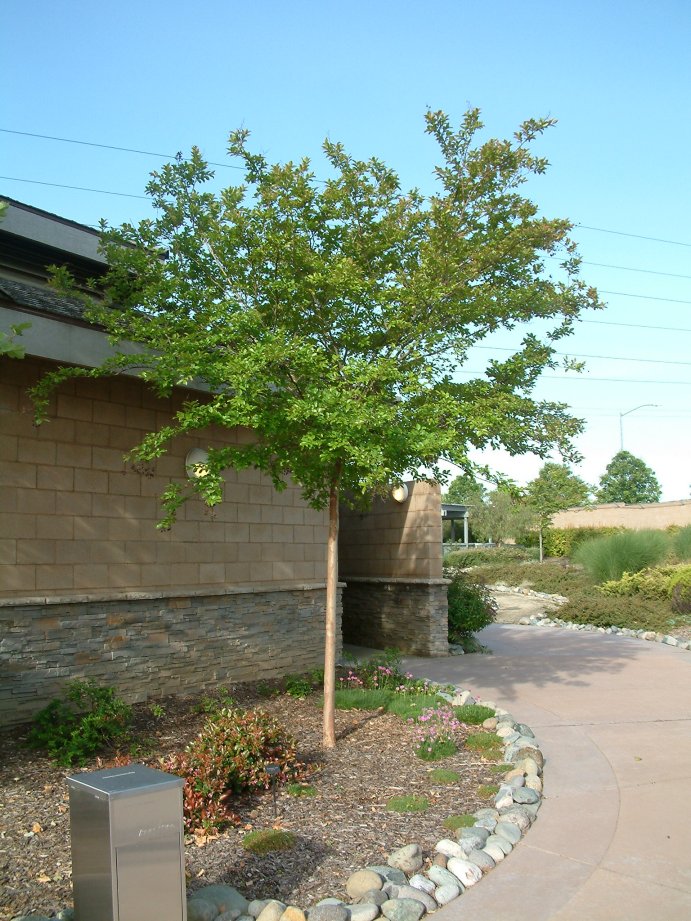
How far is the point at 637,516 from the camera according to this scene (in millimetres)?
35031

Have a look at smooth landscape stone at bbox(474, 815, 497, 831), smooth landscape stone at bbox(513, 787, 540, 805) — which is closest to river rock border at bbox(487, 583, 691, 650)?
smooth landscape stone at bbox(513, 787, 540, 805)

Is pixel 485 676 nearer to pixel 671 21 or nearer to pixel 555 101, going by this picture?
pixel 555 101

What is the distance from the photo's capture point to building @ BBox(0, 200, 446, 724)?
25.1 ft

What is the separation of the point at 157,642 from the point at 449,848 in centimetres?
490

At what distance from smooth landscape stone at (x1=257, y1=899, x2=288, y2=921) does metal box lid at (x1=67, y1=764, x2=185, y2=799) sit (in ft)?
3.37

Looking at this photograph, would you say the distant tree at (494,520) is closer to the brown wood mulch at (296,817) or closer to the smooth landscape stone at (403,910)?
the brown wood mulch at (296,817)

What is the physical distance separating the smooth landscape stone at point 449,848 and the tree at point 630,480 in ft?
203

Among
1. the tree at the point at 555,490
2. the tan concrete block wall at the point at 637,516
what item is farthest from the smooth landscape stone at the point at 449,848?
the tan concrete block wall at the point at 637,516

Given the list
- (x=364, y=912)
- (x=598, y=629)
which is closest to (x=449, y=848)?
(x=364, y=912)

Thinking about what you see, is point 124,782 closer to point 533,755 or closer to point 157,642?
point 533,755

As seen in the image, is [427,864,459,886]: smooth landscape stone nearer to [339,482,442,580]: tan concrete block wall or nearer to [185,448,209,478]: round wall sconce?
[185,448,209,478]: round wall sconce


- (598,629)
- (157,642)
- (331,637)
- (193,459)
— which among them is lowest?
(598,629)

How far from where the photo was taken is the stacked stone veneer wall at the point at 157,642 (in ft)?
24.9

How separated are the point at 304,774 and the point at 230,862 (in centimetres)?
163
